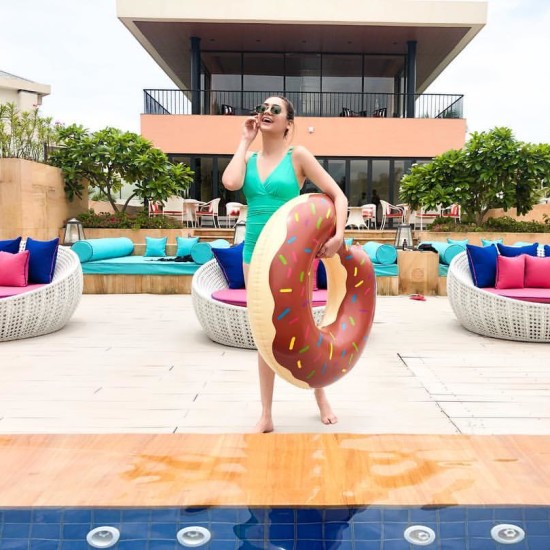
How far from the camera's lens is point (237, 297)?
4.20m

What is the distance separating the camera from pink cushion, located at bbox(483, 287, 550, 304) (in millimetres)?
4441

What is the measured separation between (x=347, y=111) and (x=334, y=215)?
15089 millimetres

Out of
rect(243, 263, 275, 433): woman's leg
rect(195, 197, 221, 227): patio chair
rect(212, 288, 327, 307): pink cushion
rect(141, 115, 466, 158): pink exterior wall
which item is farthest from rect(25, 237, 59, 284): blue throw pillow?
rect(141, 115, 466, 158): pink exterior wall

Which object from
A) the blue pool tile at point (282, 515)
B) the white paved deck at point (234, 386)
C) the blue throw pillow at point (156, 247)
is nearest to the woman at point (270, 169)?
the white paved deck at point (234, 386)

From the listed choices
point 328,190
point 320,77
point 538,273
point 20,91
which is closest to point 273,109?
point 328,190

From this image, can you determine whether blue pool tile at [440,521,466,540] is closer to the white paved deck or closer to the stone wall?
the white paved deck

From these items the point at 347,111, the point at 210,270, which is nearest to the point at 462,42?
the point at 347,111

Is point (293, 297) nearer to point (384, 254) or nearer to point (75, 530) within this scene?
point (75, 530)

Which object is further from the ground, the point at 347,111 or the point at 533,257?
the point at 347,111

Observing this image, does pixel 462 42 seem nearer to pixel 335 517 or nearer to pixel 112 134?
pixel 112 134

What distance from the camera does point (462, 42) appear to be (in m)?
15.7

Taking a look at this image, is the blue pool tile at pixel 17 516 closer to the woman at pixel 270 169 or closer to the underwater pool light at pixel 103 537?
the underwater pool light at pixel 103 537

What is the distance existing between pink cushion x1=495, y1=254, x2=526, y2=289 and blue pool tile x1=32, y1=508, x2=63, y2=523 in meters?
4.12

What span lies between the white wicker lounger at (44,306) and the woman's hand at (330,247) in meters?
3.15
